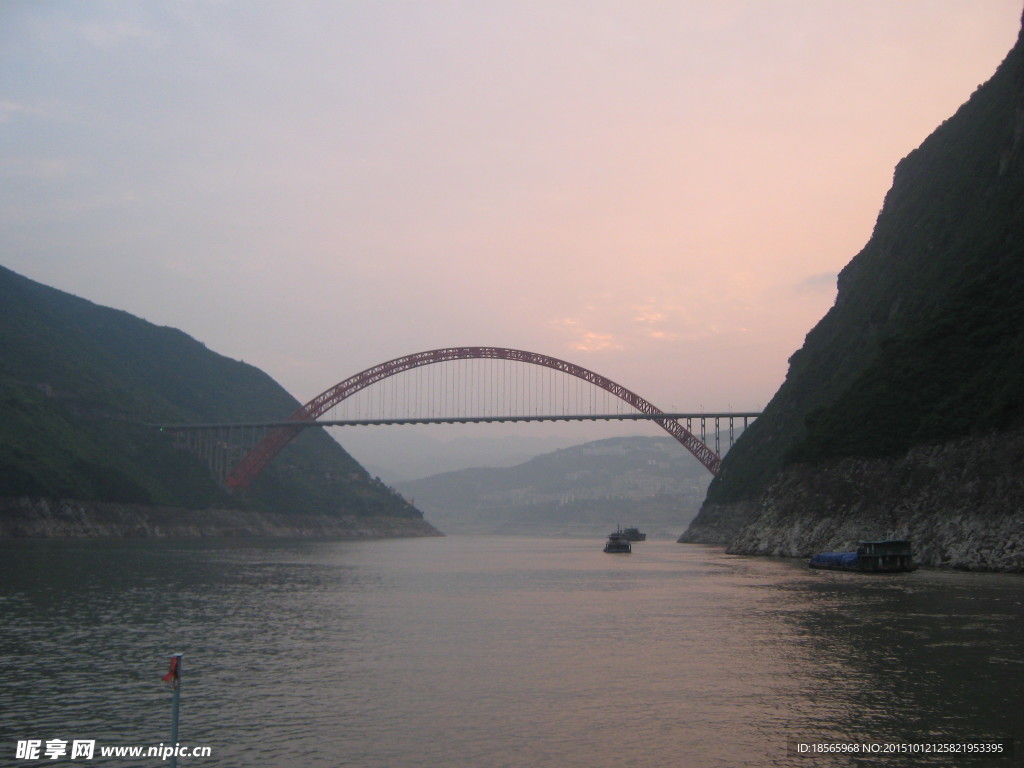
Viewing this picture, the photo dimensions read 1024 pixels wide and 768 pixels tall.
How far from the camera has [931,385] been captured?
6894 centimetres

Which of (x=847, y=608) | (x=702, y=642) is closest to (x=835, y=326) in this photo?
(x=847, y=608)

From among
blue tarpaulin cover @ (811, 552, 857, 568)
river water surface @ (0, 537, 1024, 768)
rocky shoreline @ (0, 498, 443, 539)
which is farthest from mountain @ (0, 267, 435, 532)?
blue tarpaulin cover @ (811, 552, 857, 568)

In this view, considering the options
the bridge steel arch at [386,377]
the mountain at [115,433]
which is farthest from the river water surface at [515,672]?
the bridge steel arch at [386,377]

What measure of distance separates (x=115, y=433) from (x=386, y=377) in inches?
1498

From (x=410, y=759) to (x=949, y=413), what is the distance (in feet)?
185

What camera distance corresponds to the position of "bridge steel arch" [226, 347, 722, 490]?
139625 mm

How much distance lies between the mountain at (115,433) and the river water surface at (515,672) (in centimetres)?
6594

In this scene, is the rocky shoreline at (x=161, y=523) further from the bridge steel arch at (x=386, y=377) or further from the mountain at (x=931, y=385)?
the mountain at (x=931, y=385)

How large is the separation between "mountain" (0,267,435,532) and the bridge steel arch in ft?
18.0

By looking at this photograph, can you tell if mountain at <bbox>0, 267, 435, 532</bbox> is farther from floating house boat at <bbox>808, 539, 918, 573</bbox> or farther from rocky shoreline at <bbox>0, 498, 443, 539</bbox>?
floating house boat at <bbox>808, 539, 918, 573</bbox>

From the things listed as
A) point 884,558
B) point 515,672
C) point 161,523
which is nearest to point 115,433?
point 161,523

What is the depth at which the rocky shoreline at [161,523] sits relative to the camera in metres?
95.6

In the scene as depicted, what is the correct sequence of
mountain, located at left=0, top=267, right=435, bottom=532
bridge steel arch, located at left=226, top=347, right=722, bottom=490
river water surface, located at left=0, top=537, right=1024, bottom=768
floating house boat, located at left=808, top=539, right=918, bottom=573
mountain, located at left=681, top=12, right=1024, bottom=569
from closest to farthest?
1. river water surface, located at left=0, top=537, right=1024, bottom=768
2. floating house boat, located at left=808, top=539, right=918, bottom=573
3. mountain, located at left=681, top=12, right=1024, bottom=569
4. mountain, located at left=0, top=267, right=435, bottom=532
5. bridge steel arch, located at left=226, top=347, right=722, bottom=490

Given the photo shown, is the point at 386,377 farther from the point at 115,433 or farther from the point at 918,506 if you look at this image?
the point at 918,506
